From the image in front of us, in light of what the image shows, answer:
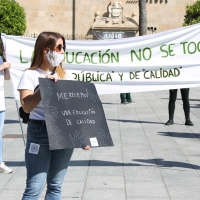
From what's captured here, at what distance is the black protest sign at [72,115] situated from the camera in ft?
14.2

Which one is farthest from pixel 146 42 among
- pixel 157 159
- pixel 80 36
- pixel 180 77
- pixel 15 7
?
pixel 80 36

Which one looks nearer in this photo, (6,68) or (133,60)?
(6,68)

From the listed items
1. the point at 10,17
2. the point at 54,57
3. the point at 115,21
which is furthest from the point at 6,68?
the point at 115,21

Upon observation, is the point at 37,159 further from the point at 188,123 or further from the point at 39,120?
the point at 188,123

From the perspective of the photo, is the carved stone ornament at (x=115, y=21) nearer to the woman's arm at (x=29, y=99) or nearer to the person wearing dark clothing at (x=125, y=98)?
the person wearing dark clothing at (x=125, y=98)

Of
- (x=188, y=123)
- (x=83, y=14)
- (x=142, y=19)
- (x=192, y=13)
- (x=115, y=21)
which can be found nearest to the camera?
(x=188, y=123)

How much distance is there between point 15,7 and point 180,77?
29191mm

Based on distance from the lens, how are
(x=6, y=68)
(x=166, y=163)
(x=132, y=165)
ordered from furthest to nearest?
(x=166, y=163) < (x=132, y=165) < (x=6, y=68)

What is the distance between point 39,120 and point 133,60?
12.3 ft

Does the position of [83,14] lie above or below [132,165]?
above

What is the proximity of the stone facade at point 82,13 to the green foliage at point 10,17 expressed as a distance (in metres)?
3.11

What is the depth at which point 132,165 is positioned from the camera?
790cm

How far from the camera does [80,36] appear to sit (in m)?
40.0

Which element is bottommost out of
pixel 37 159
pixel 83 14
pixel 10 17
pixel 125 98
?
pixel 125 98
